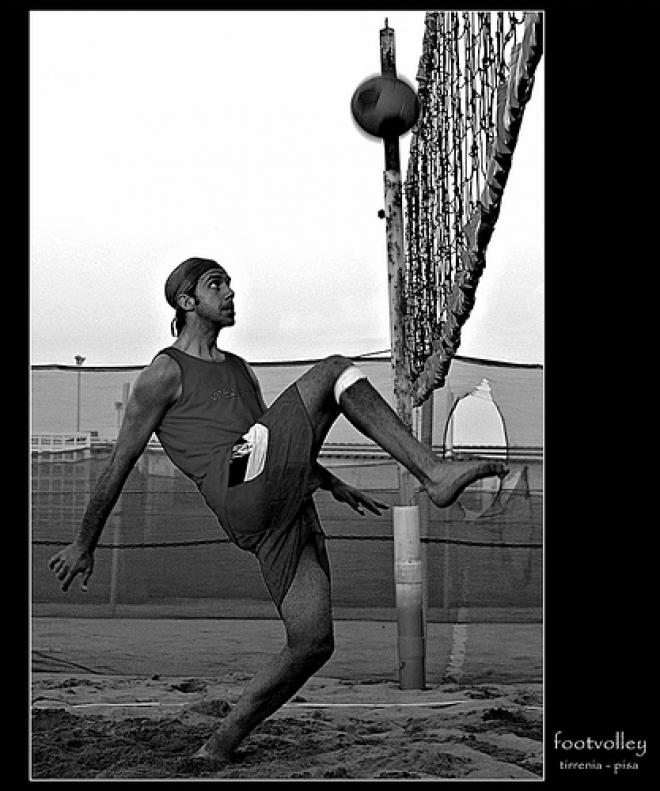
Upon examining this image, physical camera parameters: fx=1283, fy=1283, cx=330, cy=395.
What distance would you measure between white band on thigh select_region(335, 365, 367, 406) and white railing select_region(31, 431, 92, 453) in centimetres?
201

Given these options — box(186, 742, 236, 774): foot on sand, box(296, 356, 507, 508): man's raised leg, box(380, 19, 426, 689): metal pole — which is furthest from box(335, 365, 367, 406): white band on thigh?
box(380, 19, 426, 689): metal pole

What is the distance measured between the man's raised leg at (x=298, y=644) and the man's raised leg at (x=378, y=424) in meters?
0.27

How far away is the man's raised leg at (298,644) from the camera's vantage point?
2.44 metres

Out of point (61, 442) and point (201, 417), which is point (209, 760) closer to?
point (201, 417)

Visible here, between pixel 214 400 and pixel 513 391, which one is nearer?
pixel 214 400

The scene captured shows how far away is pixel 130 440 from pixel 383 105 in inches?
37.9

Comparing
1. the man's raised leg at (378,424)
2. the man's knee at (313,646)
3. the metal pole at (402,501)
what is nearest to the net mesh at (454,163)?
the metal pole at (402,501)

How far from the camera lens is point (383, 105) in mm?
2873

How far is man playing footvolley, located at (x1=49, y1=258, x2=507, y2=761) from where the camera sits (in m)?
2.38

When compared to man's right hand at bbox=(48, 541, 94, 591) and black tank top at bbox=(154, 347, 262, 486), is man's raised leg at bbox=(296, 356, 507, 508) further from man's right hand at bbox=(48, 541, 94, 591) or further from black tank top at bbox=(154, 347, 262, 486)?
man's right hand at bbox=(48, 541, 94, 591)
